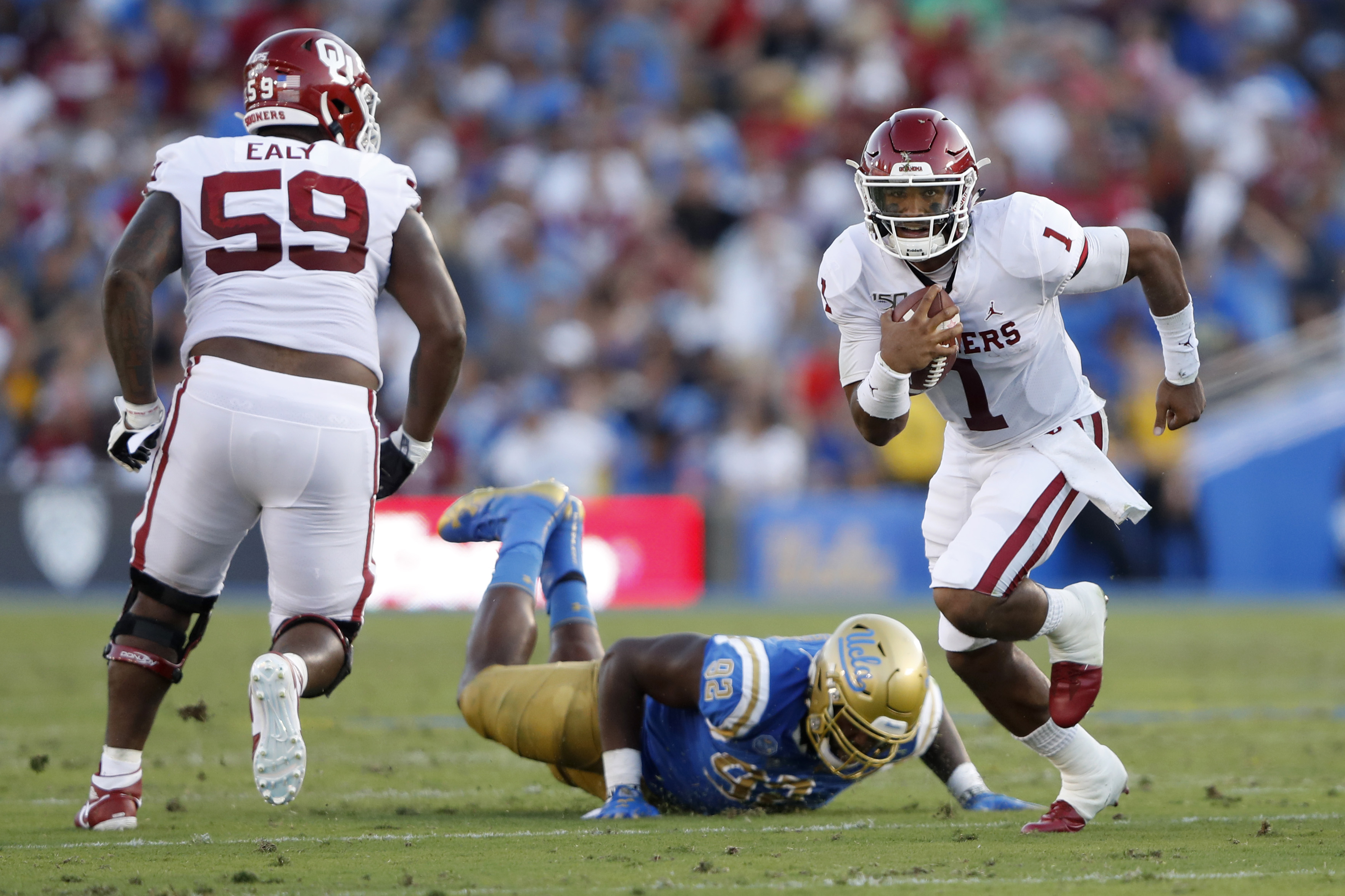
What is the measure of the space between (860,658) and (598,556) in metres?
8.87

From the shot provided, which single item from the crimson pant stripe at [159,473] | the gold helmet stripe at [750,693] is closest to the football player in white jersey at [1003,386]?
the gold helmet stripe at [750,693]

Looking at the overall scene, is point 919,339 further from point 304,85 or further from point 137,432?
point 137,432

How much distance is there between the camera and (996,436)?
16.0 ft

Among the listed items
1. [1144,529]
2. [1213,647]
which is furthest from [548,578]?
[1144,529]

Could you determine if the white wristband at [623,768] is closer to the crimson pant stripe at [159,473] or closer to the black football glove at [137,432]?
the crimson pant stripe at [159,473]

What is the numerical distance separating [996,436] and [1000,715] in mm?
797

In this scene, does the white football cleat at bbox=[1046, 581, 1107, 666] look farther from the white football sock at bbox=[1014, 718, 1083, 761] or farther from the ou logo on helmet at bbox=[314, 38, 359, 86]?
the ou logo on helmet at bbox=[314, 38, 359, 86]

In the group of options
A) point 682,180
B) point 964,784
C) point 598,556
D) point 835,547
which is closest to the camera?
point 964,784

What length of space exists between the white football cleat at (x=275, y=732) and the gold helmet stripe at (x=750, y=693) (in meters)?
1.11

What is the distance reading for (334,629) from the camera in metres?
4.50

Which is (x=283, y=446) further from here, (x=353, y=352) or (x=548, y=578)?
(x=548, y=578)

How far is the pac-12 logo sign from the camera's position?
4293 mm

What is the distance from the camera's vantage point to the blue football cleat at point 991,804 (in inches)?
195

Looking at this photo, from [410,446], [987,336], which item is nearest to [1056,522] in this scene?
[987,336]
